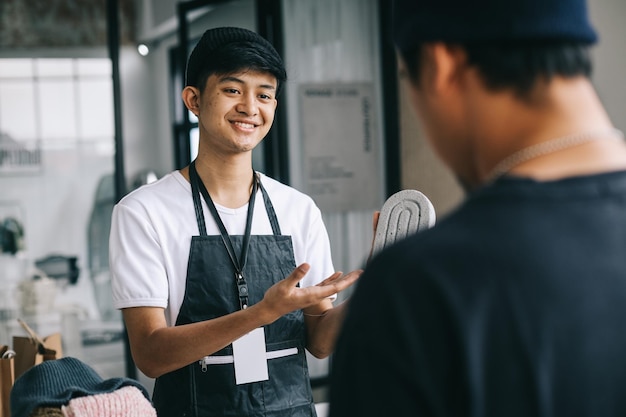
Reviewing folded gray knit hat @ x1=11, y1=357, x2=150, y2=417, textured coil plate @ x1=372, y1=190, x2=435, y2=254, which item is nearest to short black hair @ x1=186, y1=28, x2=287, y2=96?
textured coil plate @ x1=372, y1=190, x2=435, y2=254

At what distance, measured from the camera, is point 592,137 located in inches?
27.3

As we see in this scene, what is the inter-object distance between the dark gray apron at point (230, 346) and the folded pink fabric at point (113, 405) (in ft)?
0.26

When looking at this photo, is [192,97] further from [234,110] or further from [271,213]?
[271,213]

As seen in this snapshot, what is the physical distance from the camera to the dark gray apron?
175cm

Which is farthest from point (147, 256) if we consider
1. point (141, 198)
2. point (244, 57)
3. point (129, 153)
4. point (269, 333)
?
point (129, 153)

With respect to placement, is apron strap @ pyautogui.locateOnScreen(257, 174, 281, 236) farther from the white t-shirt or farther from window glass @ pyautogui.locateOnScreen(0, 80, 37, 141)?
window glass @ pyautogui.locateOnScreen(0, 80, 37, 141)

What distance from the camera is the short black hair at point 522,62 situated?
67 cm

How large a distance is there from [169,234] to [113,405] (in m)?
0.41

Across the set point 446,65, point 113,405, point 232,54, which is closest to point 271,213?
point 232,54

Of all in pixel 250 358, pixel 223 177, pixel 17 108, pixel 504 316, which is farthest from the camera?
pixel 17 108

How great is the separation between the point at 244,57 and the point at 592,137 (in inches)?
48.7

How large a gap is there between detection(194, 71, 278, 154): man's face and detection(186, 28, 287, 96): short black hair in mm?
19

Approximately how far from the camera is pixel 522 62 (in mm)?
675

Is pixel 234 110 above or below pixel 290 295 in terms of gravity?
above
